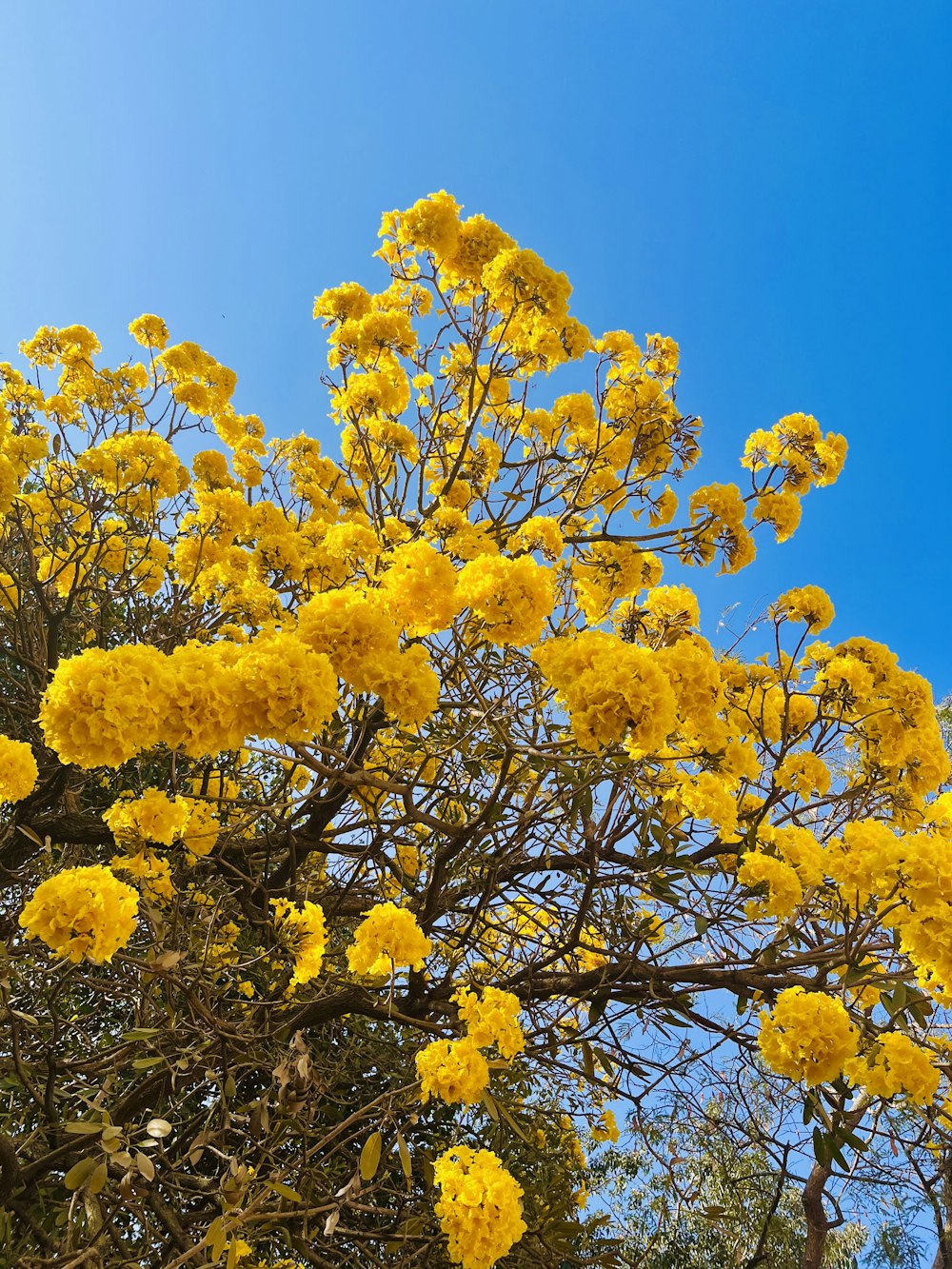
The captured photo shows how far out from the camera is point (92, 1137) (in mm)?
2303

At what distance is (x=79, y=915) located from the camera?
1.97 meters

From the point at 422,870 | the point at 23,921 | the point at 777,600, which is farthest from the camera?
the point at 422,870

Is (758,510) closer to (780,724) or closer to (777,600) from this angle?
(777,600)

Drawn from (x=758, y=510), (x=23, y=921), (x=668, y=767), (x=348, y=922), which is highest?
(x=758, y=510)

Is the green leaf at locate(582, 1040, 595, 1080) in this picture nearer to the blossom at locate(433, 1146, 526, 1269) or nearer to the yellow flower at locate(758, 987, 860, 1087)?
the yellow flower at locate(758, 987, 860, 1087)

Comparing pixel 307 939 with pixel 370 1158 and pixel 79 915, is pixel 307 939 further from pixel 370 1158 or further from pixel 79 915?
pixel 79 915

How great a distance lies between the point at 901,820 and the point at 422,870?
8.13ft

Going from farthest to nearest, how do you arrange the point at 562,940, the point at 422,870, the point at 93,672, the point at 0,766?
1. the point at 422,870
2. the point at 562,940
3. the point at 0,766
4. the point at 93,672

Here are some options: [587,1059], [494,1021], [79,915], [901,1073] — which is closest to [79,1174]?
[79,915]

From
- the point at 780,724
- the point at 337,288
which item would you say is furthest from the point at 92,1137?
the point at 337,288

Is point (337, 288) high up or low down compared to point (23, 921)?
up

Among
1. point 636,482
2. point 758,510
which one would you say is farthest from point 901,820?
point 636,482

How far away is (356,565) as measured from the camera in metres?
3.50

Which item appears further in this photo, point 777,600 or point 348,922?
point 348,922
